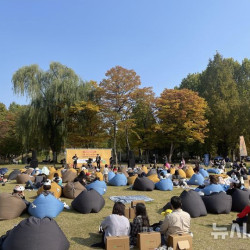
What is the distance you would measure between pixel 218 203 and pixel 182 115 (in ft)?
77.2

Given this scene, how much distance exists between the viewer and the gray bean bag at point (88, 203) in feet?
27.9

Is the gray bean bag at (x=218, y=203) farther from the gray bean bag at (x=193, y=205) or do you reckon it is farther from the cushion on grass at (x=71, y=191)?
the cushion on grass at (x=71, y=191)

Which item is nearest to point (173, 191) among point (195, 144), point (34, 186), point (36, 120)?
point (34, 186)

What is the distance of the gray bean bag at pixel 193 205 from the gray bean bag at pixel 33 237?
4282 mm

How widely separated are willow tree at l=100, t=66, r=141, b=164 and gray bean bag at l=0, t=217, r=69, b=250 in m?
25.7

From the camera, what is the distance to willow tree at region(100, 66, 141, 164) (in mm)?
31062

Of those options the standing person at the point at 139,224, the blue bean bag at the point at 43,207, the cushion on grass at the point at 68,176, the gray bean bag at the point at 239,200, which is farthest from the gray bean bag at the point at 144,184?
the standing person at the point at 139,224

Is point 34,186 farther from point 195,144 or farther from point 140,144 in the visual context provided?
point 195,144

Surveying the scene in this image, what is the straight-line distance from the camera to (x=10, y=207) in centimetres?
778

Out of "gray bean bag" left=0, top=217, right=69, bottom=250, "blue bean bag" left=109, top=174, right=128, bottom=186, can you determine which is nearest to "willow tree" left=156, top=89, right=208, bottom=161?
"blue bean bag" left=109, top=174, right=128, bottom=186

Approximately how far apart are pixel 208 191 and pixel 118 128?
2287 cm

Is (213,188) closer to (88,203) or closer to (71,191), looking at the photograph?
(88,203)

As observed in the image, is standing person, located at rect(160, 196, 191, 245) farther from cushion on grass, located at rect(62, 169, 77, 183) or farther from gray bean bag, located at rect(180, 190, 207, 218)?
cushion on grass, located at rect(62, 169, 77, 183)

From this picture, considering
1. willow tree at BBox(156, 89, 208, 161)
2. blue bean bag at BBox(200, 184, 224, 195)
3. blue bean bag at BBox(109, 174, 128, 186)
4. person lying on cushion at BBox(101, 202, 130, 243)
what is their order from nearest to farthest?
1. person lying on cushion at BBox(101, 202, 130, 243)
2. blue bean bag at BBox(200, 184, 224, 195)
3. blue bean bag at BBox(109, 174, 128, 186)
4. willow tree at BBox(156, 89, 208, 161)
